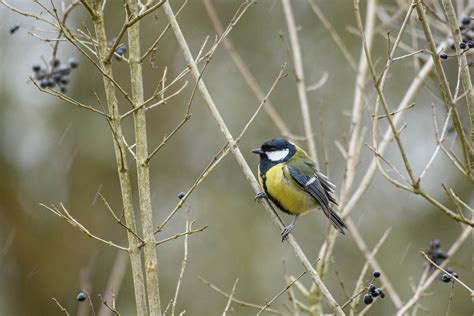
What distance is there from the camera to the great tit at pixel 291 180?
436 centimetres

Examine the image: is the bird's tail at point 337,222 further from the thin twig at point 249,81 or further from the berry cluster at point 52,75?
the berry cluster at point 52,75

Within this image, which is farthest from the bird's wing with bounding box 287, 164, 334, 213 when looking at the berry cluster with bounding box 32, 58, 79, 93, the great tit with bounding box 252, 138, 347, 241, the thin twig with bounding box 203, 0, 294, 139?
the berry cluster with bounding box 32, 58, 79, 93

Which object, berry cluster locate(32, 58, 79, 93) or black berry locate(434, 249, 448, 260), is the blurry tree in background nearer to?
black berry locate(434, 249, 448, 260)

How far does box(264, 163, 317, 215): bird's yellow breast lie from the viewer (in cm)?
434

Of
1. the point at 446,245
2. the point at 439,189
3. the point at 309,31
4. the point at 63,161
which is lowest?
the point at 446,245

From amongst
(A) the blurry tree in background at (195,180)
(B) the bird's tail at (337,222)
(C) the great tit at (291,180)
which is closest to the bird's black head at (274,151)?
(C) the great tit at (291,180)

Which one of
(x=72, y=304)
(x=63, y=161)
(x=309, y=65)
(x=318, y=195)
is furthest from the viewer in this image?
(x=309, y=65)

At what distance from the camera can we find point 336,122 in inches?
424

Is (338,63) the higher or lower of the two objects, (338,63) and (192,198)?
the higher

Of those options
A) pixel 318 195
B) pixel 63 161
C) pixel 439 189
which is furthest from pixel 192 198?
pixel 318 195

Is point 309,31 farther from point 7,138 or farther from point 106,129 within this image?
point 7,138

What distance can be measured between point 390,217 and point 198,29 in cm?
423

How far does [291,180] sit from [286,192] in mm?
102

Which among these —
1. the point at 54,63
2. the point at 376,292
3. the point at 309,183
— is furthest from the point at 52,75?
the point at 376,292
